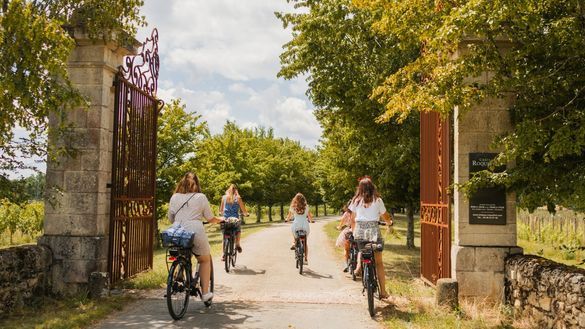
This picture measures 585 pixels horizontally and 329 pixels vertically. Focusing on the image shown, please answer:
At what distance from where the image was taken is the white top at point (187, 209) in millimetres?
6957

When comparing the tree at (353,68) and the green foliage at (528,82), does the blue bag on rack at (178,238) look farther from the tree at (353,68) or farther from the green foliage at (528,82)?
the tree at (353,68)

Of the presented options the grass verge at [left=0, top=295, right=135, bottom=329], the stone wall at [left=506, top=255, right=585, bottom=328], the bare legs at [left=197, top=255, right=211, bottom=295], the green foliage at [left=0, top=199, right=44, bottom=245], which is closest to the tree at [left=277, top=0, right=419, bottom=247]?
the stone wall at [left=506, top=255, right=585, bottom=328]

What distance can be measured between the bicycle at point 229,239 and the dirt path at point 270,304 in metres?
0.29

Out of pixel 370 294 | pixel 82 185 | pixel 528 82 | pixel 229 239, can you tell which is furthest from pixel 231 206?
pixel 528 82

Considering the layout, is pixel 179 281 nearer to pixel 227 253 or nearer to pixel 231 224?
pixel 227 253

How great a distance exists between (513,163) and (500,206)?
69cm

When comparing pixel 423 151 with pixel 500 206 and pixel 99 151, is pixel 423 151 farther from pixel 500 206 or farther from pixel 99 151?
pixel 99 151

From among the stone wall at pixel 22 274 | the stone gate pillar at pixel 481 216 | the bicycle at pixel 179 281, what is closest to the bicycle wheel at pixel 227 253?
the stone wall at pixel 22 274

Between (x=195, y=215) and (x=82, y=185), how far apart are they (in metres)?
2.41

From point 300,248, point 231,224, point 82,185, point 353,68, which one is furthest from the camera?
point 353,68

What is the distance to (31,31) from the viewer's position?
6008 mm

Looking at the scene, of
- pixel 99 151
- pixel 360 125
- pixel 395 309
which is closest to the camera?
pixel 395 309

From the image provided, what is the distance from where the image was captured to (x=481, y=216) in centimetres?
796

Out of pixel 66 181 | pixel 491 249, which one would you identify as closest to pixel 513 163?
pixel 491 249
